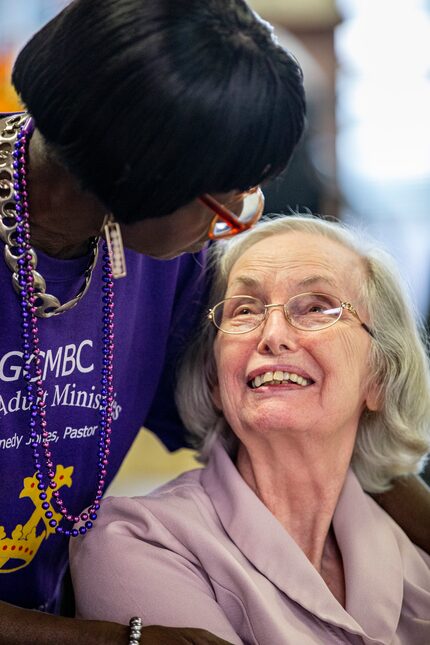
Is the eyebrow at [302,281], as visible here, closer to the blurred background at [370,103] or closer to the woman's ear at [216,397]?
the woman's ear at [216,397]

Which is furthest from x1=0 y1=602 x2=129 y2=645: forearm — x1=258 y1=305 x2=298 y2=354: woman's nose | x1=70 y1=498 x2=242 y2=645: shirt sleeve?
x1=258 y1=305 x2=298 y2=354: woman's nose

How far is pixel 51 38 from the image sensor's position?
54.2 inches

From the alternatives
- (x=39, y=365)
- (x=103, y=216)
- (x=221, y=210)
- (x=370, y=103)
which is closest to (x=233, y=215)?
(x=221, y=210)

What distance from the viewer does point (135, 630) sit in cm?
157

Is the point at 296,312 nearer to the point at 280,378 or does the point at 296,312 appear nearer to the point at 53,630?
the point at 280,378

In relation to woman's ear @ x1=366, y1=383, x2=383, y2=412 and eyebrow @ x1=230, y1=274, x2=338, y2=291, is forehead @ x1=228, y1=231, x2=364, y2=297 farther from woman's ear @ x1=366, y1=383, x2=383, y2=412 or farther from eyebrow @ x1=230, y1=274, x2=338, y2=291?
woman's ear @ x1=366, y1=383, x2=383, y2=412

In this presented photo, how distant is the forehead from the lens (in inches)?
81.5

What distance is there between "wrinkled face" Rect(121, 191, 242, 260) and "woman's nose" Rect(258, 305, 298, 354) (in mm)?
464

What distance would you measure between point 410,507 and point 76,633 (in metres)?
0.95

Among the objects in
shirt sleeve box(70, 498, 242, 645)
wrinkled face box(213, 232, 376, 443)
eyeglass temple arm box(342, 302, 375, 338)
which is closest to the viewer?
shirt sleeve box(70, 498, 242, 645)

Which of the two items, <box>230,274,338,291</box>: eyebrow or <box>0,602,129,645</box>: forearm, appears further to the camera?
<box>230,274,338,291</box>: eyebrow

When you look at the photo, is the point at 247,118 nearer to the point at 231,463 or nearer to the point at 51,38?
the point at 51,38

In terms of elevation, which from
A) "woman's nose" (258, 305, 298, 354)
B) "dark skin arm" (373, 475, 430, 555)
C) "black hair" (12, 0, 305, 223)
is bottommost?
"dark skin arm" (373, 475, 430, 555)

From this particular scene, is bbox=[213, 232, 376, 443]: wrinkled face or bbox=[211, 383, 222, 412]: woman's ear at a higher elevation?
bbox=[213, 232, 376, 443]: wrinkled face
